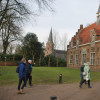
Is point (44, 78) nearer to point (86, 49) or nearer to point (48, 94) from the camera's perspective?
point (48, 94)

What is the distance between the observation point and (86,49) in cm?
2880

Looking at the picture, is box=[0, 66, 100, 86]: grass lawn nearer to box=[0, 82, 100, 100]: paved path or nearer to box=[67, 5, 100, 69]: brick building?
box=[0, 82, 100, 100]: paved path

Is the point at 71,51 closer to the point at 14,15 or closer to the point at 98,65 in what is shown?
the point at 98,65

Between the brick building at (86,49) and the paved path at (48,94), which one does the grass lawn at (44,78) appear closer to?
the paved path at (48,94)

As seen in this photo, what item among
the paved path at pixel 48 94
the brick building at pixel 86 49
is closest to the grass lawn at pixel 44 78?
the paved path at pixel 48 94

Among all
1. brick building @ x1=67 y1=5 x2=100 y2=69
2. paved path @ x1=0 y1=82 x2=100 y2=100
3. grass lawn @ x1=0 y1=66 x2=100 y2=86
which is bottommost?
grass lawn @ x1=0 y1=66 x2=100 y2=86

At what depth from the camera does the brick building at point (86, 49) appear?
25.7 metres

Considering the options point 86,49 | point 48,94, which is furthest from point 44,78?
point 86,49

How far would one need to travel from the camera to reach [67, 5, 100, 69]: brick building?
2571 cm

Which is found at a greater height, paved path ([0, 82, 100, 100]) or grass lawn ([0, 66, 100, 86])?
paved path ([0, 82, 100, 100])

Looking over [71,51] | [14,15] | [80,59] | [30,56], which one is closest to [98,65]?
[80,59]

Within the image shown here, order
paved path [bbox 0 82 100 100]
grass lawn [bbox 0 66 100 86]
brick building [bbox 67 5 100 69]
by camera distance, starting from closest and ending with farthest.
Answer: paved path [bbox 0 82 100 100]
grass lawn [bbox 0 66 100 86]
brick building [bbox 67 5 100 69]

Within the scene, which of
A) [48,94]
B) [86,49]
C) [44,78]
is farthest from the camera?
A: [86,49]

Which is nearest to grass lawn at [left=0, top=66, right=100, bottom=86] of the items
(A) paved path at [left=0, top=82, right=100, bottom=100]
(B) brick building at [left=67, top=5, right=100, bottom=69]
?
(A) paved path at [left=0, top=82, right=100, bottom=100]
